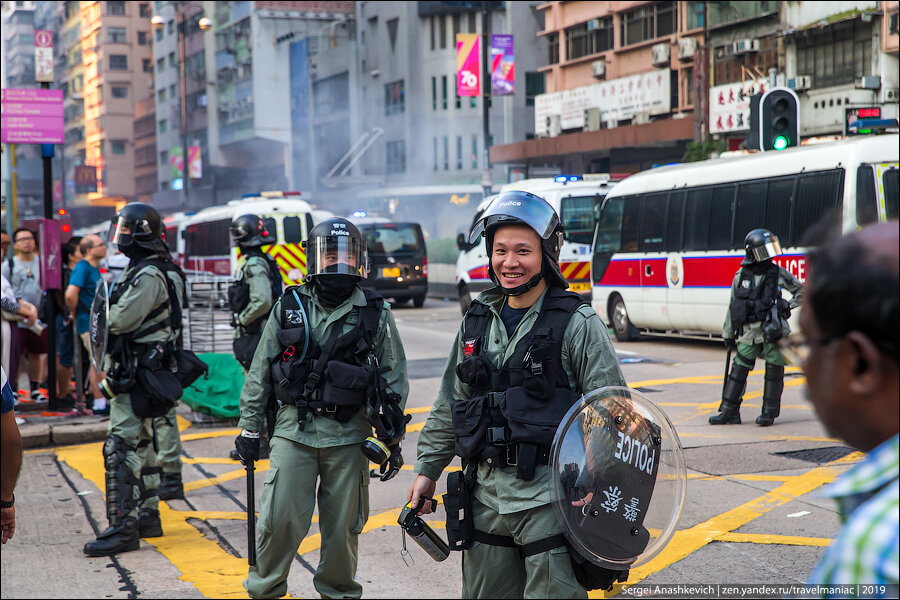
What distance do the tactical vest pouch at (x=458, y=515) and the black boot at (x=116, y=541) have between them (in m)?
2.91

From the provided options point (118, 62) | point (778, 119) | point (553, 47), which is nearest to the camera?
point (778, 119)

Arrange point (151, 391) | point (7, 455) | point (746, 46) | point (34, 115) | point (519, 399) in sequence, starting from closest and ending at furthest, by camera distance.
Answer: point (519, 399) → point (7, 455) → point (151, 391) → point (34, 115) → point (746, 46)

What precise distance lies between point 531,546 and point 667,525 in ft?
1.52

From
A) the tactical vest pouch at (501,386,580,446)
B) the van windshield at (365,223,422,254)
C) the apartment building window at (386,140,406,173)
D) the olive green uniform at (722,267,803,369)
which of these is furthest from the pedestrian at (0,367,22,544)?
the apartment building window at (386,140,406,173)

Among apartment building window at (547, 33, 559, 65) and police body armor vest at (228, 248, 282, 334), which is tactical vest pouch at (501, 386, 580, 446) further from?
apartment building window at (547, 33, 559, 65)

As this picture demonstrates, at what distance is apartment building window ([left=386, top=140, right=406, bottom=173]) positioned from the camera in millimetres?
58531

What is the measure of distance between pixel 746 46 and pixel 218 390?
2491 centimetres

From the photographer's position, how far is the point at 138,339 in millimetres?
6035

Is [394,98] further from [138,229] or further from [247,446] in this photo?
[247,446]

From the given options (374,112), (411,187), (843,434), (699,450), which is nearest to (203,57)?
(374,112)

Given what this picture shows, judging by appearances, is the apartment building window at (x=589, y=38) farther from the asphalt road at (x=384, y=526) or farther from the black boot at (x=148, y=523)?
the black boot at (x=148, y=523)

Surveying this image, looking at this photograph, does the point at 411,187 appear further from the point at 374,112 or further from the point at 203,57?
the point at 203,57

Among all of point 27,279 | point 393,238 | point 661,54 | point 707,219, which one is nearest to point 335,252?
point 27,279

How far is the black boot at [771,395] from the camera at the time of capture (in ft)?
29.8
